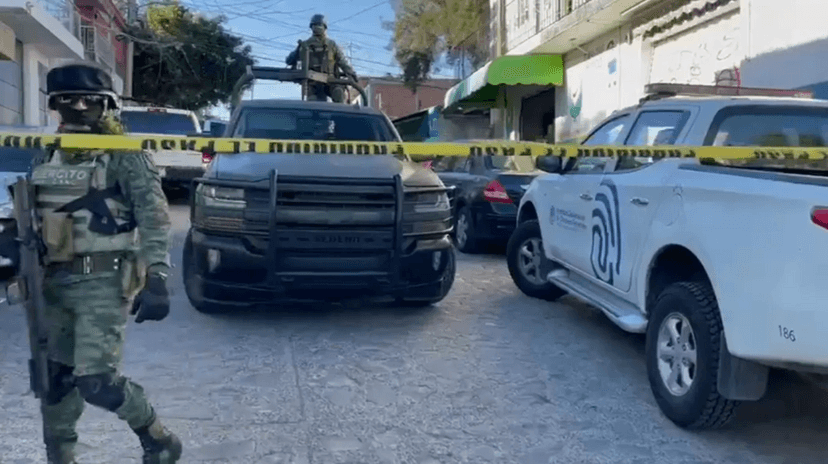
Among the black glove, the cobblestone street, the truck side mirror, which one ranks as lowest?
the cobblestone street

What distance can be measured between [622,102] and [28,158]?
11.1 meters

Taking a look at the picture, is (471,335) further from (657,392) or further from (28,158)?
(28,158)

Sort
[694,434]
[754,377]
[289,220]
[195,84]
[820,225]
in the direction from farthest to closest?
[195,84]
[289,220]
[694,434]
[754,377]
[820,225]

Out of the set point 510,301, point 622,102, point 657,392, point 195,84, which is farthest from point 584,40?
point 195,84

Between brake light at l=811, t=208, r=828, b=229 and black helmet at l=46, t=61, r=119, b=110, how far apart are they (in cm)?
283

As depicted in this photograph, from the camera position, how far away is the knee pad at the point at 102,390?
119 inches

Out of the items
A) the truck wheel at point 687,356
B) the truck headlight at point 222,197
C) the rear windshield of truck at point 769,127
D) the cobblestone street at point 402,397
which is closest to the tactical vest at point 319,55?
the cobblestone street at point 402,397

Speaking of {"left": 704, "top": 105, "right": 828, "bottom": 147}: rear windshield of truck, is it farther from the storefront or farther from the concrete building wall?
the storefront

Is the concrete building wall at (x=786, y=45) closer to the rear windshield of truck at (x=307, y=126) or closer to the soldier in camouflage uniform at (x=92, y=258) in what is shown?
the rear windshield of truck at (x=307, y=126)

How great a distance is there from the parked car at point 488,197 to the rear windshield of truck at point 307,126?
2075mm

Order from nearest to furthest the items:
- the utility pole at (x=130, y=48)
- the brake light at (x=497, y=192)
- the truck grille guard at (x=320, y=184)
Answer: the truck grille guard at (x=320, y=184) < the brake light at (x=497, y=192) < the utility pole at (x=130, y=48)

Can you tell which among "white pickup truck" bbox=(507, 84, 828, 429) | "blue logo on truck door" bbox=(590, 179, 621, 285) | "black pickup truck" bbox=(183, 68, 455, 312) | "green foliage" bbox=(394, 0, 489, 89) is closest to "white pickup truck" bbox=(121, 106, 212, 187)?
"black pickup truck" bbox=(183, 68, 455, 312)

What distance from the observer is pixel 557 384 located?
4742mm

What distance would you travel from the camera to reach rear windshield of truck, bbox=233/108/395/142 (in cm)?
685
